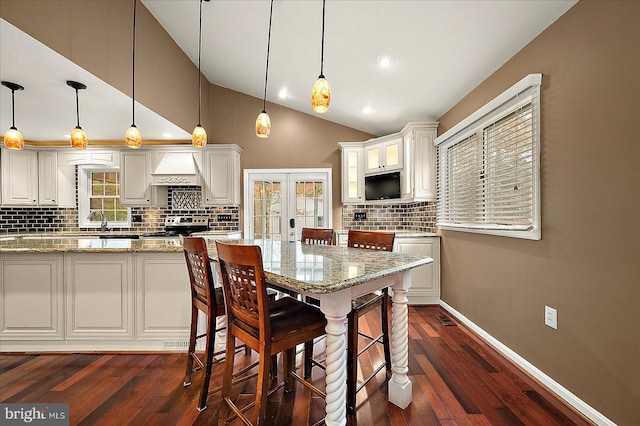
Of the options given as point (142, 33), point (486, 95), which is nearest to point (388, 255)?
point (486, 95)

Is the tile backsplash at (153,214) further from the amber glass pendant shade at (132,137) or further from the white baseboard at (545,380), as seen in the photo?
the white baseboard at (545,380)

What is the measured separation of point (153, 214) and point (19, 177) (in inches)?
77.0

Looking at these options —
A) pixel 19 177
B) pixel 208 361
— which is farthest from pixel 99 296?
pixel 19 177

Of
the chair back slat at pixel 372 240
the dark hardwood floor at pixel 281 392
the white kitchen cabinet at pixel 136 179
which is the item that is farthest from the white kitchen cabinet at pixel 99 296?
the white kitchen cabinet at pixel 136 179

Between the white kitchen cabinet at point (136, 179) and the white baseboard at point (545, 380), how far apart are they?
15.2 ft

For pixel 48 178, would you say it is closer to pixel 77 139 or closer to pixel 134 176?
pixel 134 176

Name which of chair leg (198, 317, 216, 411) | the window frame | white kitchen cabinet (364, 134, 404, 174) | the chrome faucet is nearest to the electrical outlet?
chair leg (198, 317, 216, 411)

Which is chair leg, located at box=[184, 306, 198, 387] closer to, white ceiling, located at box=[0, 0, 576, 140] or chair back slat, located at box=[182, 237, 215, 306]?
chair back slat, located at box=[182, 237, 215, 306]

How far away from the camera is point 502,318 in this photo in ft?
7.75

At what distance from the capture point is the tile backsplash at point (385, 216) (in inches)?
166

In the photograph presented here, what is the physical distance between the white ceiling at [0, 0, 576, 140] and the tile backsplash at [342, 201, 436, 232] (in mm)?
1238

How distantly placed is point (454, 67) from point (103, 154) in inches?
199

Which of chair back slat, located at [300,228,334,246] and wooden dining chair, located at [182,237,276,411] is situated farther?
chair back slat, located at [300,228,334,246]

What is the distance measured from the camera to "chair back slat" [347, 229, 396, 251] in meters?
2.14
